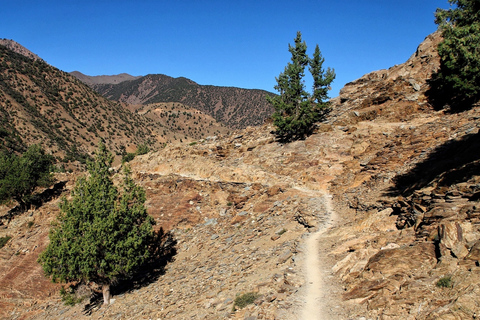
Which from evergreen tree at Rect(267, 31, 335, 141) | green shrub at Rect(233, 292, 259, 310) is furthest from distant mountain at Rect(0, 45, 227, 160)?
green shrub at Rect(233, 292, 259, 310)

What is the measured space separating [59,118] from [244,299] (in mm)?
91191

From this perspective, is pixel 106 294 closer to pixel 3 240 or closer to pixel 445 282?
pixel 445 282

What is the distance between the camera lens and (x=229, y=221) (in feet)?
72.5

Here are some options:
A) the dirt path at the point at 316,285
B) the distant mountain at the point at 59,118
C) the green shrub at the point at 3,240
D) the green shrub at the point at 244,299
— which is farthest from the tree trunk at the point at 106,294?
the distant mountain at the point at 59,118

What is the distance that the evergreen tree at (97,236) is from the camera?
14578mm

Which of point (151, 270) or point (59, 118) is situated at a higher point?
point (59, 118)

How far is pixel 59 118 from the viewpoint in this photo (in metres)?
83.3

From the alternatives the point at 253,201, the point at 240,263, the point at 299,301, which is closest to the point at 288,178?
the point at 253,201

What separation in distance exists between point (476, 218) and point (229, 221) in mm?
15806

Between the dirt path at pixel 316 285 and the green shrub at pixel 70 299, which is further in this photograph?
the green shrub at pixel 70 299

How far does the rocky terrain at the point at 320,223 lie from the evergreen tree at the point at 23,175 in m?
2.74

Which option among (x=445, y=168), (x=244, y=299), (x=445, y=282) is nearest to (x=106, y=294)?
(x=244, y=299)

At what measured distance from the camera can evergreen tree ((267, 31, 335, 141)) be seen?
32562 mm

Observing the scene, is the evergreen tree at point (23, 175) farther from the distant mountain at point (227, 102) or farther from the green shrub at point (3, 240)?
the distant mountain at point (227, 102)
